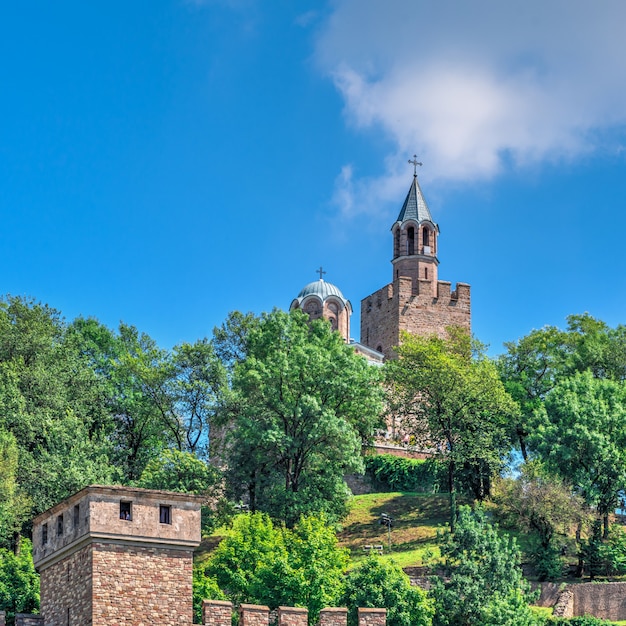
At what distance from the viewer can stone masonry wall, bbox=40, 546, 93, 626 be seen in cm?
3619

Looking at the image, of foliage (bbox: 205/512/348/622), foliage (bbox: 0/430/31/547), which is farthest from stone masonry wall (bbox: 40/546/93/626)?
foliage (bbox: 0/430/31/547)

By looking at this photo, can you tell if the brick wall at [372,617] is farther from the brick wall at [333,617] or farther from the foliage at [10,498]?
the foliage at [10,498]

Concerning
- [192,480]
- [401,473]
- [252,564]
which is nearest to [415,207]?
[401,473]

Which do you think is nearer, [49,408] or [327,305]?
[49,408]

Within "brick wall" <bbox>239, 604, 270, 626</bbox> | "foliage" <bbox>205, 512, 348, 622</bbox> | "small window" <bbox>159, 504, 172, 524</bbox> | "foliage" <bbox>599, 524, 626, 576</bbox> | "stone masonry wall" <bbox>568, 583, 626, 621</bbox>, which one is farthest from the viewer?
"foliage" <bbox>599, 524, 626, 576</bbox>

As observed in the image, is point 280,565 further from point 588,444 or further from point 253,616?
point 588,444

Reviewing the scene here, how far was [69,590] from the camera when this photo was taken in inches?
1460

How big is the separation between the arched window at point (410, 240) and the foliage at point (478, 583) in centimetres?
4195

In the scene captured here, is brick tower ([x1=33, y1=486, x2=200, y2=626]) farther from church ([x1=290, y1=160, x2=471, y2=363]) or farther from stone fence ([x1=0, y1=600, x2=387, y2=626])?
church ([x1=290, y1=160, x2=471, y2=363])

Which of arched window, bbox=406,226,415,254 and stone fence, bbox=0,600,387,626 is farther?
arched window, bbox=406,226,415,254

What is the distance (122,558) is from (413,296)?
52.2m

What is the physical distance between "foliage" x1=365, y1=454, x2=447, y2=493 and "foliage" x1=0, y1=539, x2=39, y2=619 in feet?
78.6

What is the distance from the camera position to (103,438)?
62.2m

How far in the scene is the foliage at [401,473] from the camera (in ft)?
228
